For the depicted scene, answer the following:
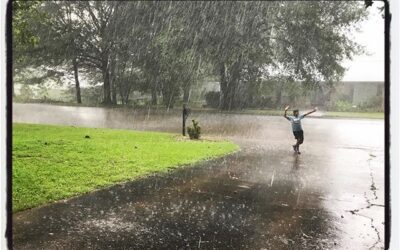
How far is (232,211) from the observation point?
5.62m

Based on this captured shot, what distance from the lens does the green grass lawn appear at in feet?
21.0

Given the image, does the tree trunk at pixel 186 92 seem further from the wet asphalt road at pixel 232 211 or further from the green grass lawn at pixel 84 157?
the wet asphalt road at pixel 232 211

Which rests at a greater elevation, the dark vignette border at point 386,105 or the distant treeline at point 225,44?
the distant treeline at point 225,44

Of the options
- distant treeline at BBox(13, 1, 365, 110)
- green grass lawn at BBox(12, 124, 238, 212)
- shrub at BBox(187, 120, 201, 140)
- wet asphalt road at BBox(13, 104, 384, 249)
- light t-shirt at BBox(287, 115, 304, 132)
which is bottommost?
wet asphalt road at BBox(13, 104, 384, 249)

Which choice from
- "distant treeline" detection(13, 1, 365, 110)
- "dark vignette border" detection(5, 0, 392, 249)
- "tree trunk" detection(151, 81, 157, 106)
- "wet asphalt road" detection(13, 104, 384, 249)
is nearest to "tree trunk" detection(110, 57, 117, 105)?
"distant treeline" detection(13, 1, 365, 110)

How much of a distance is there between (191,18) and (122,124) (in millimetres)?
12564

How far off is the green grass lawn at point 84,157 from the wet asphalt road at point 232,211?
50 cm

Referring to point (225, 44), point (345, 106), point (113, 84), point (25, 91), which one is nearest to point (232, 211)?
point (25, 91)

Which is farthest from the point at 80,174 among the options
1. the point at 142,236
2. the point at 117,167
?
the point at 142,236

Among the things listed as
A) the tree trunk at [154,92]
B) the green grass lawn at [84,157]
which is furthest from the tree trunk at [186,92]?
the green grass lawn at [84,157]

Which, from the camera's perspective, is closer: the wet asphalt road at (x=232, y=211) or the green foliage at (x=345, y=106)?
the wet asphalt road at (x=232, y=211)

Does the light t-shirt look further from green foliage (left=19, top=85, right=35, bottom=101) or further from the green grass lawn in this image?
green foliage (left=19, top=85, right=35, bottom=101)

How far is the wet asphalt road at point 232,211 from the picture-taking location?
176 inches

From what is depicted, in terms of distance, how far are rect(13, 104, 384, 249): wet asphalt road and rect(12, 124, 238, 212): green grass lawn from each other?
19.8 inches
